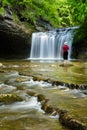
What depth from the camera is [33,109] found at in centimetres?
864

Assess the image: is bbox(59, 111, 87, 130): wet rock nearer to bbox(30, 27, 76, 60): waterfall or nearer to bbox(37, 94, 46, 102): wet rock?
bbox(37, 94, 46, 102): wet rock

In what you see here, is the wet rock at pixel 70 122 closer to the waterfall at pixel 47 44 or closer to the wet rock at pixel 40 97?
the wet rock at pixel 40 97

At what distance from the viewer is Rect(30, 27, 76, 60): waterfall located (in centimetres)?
3122

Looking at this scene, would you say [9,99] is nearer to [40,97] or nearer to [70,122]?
[40,97]

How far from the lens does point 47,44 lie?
104 feet

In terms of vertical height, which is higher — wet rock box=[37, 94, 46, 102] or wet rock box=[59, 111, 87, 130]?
wet rock box=[59, 111, 87, 130]

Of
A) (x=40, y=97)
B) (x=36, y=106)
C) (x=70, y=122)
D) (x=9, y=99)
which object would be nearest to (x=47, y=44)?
(x=40, y=97)

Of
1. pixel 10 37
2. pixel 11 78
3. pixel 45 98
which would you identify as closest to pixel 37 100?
pixel 45 98

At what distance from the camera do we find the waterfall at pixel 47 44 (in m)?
31.2

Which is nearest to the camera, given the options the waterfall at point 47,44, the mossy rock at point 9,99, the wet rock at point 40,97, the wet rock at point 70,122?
the wet rock at point 70,122

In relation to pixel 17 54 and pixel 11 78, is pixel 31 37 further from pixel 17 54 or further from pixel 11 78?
pixel 11 78

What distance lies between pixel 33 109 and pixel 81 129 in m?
2.57

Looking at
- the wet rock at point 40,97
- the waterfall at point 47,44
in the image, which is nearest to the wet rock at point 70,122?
the wet rock at point 40,97

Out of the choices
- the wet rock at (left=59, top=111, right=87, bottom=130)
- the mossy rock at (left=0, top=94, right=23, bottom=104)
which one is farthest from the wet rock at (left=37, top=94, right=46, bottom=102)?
the wet rock at (left=59, top=111, right=87, bottom=130)
